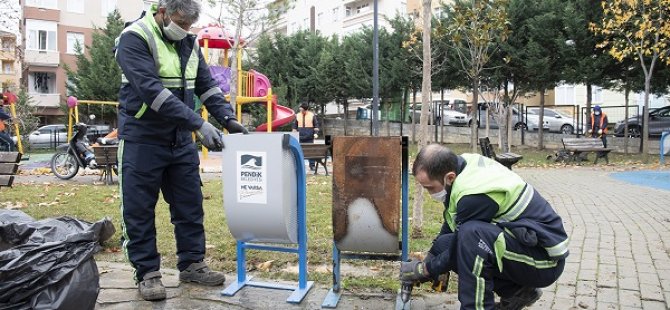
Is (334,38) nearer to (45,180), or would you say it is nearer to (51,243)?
(45,180)

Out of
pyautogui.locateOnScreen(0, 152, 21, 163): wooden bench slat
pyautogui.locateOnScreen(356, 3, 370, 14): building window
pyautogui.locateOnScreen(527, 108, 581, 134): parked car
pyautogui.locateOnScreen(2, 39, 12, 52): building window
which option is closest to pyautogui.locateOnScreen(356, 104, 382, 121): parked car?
pyautogui.locateOnScreen(527, 108, 581, 134): parked car

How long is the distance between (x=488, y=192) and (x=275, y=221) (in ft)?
4.54

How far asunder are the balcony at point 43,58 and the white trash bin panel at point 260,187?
4116 centimetres

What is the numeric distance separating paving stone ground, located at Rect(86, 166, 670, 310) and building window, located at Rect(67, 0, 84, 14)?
4190 centimetres

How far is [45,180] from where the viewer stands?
38.7ft

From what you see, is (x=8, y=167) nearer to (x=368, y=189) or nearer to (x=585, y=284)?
(x=368, y=189)

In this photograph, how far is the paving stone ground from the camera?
11.4ft

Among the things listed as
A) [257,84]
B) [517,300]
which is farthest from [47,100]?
[517,300]

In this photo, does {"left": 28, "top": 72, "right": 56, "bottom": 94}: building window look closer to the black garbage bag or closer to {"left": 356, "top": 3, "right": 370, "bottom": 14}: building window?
{"left": 356, "top": 3, "right": 370, "bottom": 14}: building window

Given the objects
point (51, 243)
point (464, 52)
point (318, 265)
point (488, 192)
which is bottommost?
point (318, 265)

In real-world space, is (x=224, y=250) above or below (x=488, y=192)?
below

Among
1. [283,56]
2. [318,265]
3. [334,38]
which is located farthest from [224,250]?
[283,56]

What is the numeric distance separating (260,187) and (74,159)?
32.7 feet

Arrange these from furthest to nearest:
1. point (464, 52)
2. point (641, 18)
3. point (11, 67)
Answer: point (11, 67) → point (464, 52) → point (641, 18)
